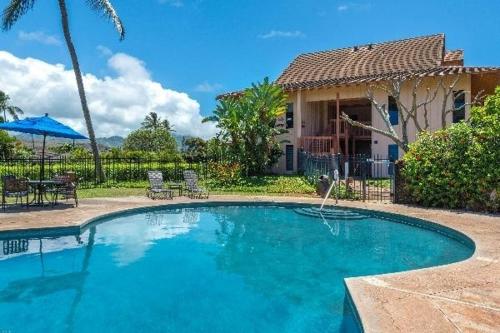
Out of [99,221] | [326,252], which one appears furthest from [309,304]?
[99,221]

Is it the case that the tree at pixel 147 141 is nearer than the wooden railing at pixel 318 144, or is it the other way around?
the wooden railing at pixel 318 144

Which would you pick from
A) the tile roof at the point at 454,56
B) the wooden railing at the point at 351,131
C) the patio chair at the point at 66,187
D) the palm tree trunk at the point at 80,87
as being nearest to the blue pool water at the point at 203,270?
the patio chair at the point at 66,187

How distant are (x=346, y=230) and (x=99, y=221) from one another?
21.7 ft

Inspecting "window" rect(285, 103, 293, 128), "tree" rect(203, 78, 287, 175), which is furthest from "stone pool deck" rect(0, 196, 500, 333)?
"window" rect(285, 103, 293, 128)

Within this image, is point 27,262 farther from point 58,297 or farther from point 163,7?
point 163,7

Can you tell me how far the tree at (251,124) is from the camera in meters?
21.5

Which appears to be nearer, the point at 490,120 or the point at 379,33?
the point at 490,120

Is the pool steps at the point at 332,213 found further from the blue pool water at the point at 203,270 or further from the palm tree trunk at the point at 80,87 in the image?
the palm tree trunk at the point at 80,87

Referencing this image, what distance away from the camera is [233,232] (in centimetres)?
1116

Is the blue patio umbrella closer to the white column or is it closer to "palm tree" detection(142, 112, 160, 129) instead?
the white column

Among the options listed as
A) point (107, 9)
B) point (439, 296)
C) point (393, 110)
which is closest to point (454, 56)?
point (393, 110)

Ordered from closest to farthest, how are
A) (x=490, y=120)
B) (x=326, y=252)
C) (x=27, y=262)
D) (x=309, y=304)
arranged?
(x=309, y=304), (x=27, y=262), (x=326, y=252), (x=490, y=120)

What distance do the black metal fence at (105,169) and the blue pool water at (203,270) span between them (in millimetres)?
8893

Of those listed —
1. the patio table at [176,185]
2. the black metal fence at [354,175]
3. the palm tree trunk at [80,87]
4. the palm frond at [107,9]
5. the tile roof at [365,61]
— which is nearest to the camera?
the black metal fence at [354,175]
